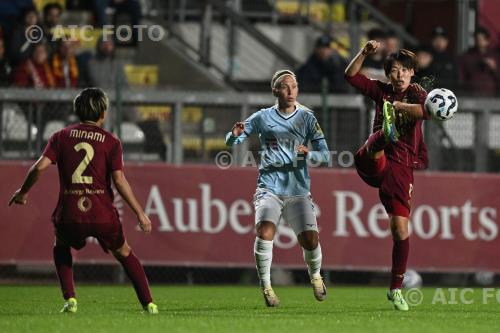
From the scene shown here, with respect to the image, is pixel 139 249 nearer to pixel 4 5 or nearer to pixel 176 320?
pixel 4 5

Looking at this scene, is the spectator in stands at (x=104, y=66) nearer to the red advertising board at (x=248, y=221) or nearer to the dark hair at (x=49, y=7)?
the dark hair at (x=49, y=7)

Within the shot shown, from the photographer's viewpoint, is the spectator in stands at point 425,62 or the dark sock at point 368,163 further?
the spectator in stands at point 425,62

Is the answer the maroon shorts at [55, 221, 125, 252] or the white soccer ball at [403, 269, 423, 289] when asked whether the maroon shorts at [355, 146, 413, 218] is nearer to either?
the maroon shorts at [55, 221, 125, 252]

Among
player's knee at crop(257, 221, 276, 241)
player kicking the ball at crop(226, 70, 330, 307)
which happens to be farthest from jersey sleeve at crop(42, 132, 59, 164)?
player's knee at crop(257, 221, 276, 241)

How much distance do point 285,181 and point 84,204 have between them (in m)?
2.44

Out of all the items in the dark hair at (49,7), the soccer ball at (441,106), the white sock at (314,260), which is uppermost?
the soccer ball at (441,106)

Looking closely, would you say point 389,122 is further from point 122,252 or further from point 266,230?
point 122,252

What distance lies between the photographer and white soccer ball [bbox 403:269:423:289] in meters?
18.2

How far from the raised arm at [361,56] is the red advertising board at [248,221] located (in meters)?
6.64

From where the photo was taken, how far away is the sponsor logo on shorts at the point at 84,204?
1106 centimetres

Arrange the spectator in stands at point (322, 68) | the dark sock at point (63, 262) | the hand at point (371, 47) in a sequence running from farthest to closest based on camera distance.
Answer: the spectator in stands at point (322, 68)
the hand at point (371, 47)
the dark sock at point (63, 262)

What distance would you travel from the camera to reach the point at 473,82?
21.3m

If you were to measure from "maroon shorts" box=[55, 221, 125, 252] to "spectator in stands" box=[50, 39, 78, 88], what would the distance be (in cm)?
842

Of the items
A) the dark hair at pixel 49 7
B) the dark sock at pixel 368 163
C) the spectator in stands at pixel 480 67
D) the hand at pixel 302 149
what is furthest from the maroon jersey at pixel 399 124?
the dark hair at pixel 49 7
